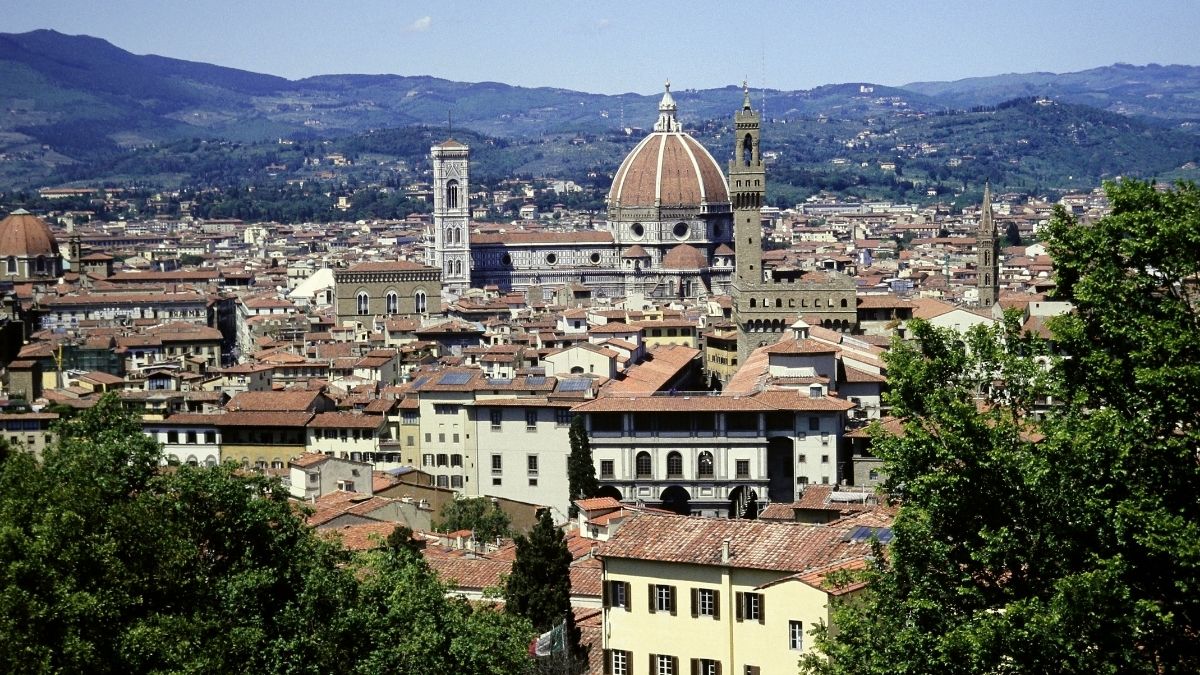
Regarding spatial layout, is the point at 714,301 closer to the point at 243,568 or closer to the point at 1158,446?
the point at 243,568

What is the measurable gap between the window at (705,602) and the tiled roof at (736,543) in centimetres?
37

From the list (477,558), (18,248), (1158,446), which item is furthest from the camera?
(18,248)

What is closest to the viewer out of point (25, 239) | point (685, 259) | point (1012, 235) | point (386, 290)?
point (386, 290)

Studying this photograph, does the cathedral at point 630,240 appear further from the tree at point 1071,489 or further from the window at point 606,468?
the tree at point 1071,489

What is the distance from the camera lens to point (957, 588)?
19.1 metres

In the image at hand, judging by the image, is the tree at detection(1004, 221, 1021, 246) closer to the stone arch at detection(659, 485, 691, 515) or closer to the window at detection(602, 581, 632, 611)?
the stone arch at detection(659, 485, 691, 515)

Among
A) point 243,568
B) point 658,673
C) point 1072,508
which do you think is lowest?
point 658,673

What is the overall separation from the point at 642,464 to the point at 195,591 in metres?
23.2

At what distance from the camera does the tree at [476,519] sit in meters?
40.7

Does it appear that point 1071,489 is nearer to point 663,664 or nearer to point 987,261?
point 663,664

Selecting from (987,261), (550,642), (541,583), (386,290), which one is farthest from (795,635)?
(386,290)

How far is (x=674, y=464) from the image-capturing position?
46625mm

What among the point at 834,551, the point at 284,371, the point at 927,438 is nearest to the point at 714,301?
the point at 284,371

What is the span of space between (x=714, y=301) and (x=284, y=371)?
81.1 ft
